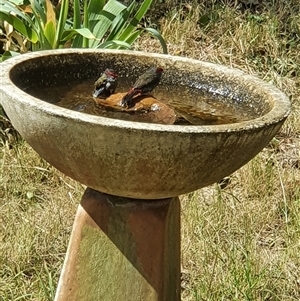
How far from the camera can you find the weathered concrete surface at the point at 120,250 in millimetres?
2027

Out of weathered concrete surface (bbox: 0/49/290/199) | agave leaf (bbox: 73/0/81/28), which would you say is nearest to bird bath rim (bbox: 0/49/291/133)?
weathered concrete surface (bbox: 0/49/290/199)

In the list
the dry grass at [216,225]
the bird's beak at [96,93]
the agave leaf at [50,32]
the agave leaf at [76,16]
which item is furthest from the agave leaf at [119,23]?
the bird's beak at [96,93]

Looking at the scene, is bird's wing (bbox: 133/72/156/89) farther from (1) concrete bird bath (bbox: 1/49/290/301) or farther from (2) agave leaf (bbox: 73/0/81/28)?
(2) agave leaf (bbox: 73/0/81/28)

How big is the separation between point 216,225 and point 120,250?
1.06m

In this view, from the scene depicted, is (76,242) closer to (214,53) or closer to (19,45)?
(19,45)

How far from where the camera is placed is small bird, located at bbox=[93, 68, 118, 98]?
6.94 feet

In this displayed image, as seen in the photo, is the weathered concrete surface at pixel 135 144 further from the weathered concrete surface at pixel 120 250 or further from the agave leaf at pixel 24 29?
the agave leaf at pixel 24 29

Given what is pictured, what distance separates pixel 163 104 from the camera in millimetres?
2090

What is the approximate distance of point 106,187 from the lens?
1822 millimetres

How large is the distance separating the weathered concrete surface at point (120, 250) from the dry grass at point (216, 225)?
48 centimetres

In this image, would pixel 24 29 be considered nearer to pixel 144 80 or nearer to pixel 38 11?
pixel 38 11

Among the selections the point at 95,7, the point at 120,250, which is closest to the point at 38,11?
the point at 95,7

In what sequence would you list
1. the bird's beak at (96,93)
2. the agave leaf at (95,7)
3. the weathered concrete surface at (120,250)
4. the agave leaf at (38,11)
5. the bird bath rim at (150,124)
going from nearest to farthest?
the bird bath rim at (150,124), the weathered concrete surface at (120,250), the bird's beak at (96,93), the agave leaf at (38,11), the agave leaf at (95,7)

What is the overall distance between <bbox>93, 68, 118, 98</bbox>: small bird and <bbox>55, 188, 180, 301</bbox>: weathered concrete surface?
0.92ft
